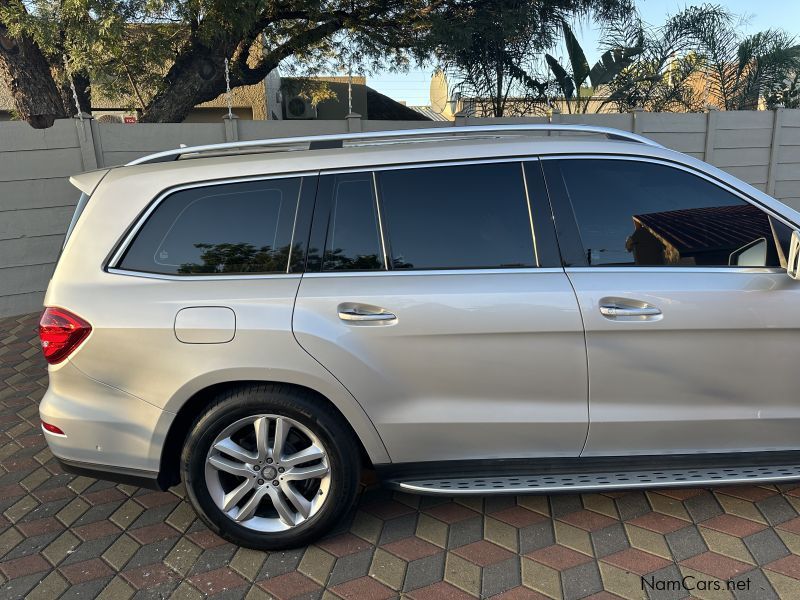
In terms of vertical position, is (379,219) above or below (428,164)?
below

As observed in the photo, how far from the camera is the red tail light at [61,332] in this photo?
242 cm

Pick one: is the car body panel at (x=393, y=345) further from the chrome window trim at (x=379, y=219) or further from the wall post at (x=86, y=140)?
the wall post at (x=86, y=140)

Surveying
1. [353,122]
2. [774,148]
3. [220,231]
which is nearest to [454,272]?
[220,231]

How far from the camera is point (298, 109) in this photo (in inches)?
622

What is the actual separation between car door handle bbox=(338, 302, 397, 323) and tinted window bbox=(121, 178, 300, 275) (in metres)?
0.34

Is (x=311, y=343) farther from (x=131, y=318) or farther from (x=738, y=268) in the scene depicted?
(x=738, y=268)

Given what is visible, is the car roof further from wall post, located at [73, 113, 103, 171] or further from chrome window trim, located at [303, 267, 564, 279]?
wall post, located at [73, 113, 103, 171]

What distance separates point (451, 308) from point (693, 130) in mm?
7473

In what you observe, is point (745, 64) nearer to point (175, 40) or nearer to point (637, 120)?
point (637, 120)

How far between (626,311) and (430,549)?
4.27ft

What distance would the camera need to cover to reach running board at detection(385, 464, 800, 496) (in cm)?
241

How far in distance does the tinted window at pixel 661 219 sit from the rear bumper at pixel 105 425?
1.96 m

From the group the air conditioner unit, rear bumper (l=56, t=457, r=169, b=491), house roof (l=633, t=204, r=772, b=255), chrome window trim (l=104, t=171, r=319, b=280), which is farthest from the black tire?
the air conditioner unit

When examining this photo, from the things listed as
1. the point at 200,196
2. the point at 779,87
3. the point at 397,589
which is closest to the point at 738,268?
the point at 397,589
